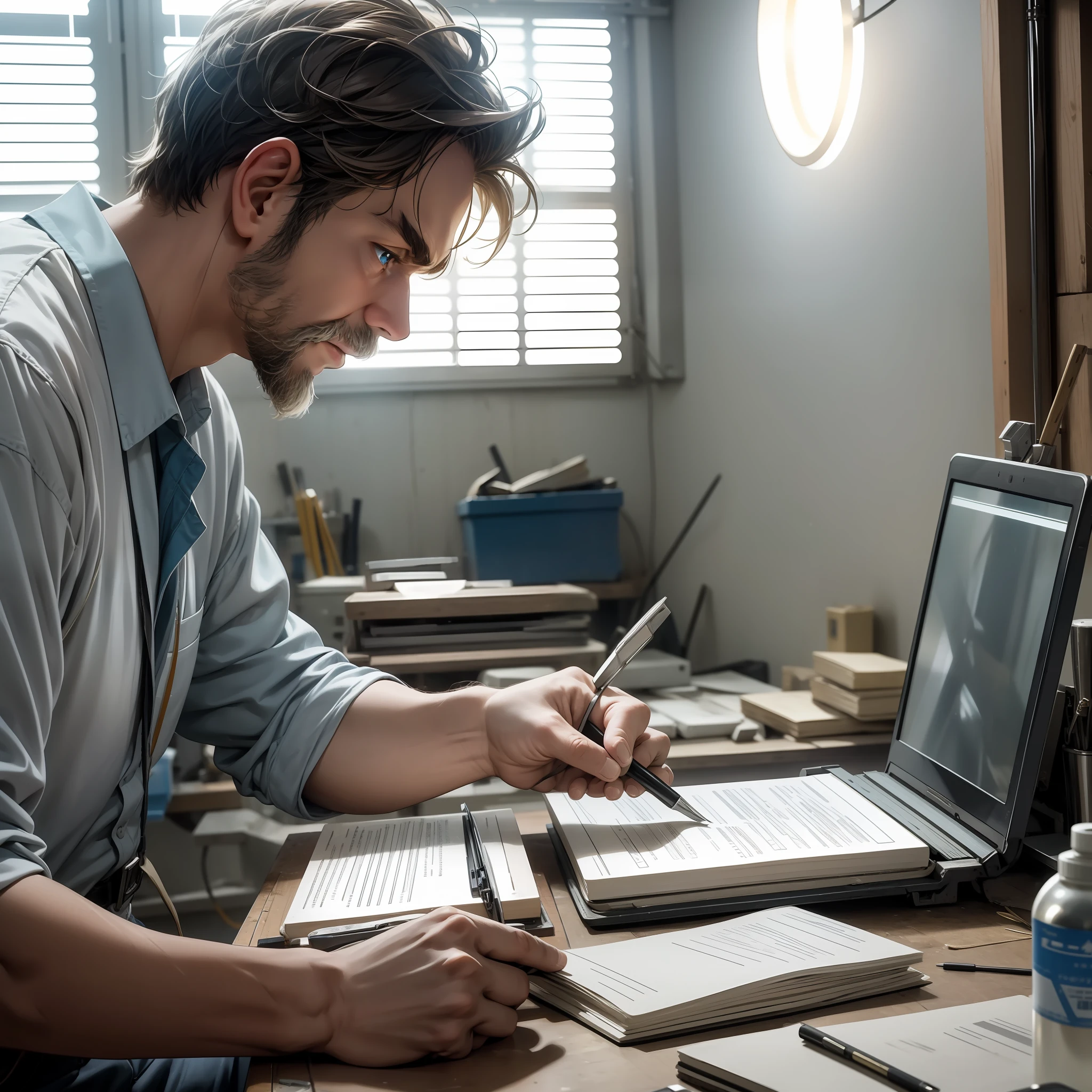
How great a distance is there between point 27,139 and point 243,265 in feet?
7.25

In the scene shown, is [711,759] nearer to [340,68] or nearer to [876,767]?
[876,767]

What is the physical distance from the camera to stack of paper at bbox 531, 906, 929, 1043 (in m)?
0.68

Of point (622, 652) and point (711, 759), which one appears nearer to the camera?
point (622, 652)

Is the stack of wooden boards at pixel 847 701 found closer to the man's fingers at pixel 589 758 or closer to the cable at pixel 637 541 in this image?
the man's fingers at pixel 589 758

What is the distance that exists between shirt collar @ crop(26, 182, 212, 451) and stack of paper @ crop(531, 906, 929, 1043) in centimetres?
58

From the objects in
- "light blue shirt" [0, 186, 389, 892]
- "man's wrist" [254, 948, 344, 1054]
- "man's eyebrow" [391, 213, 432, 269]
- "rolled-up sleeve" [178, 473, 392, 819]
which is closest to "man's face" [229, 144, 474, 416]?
"man's eyebrow" [391, 213, 432, 269]

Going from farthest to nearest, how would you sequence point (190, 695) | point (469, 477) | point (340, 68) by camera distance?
point (469, 477), point (190, 695), point (340, 68)

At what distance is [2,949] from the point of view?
2.11ft

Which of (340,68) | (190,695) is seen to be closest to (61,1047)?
(190,695)

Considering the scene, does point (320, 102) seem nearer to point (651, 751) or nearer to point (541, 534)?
point (651, 751)

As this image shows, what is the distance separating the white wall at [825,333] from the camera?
4.90 ft

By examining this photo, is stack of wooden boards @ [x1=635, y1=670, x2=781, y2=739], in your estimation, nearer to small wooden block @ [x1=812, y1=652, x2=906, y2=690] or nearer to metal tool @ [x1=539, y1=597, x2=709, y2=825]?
small wooden block @ [x1=812, y1=652, x2=906, y2=690]

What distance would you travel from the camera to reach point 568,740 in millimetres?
1017

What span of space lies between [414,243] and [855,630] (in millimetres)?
1028
